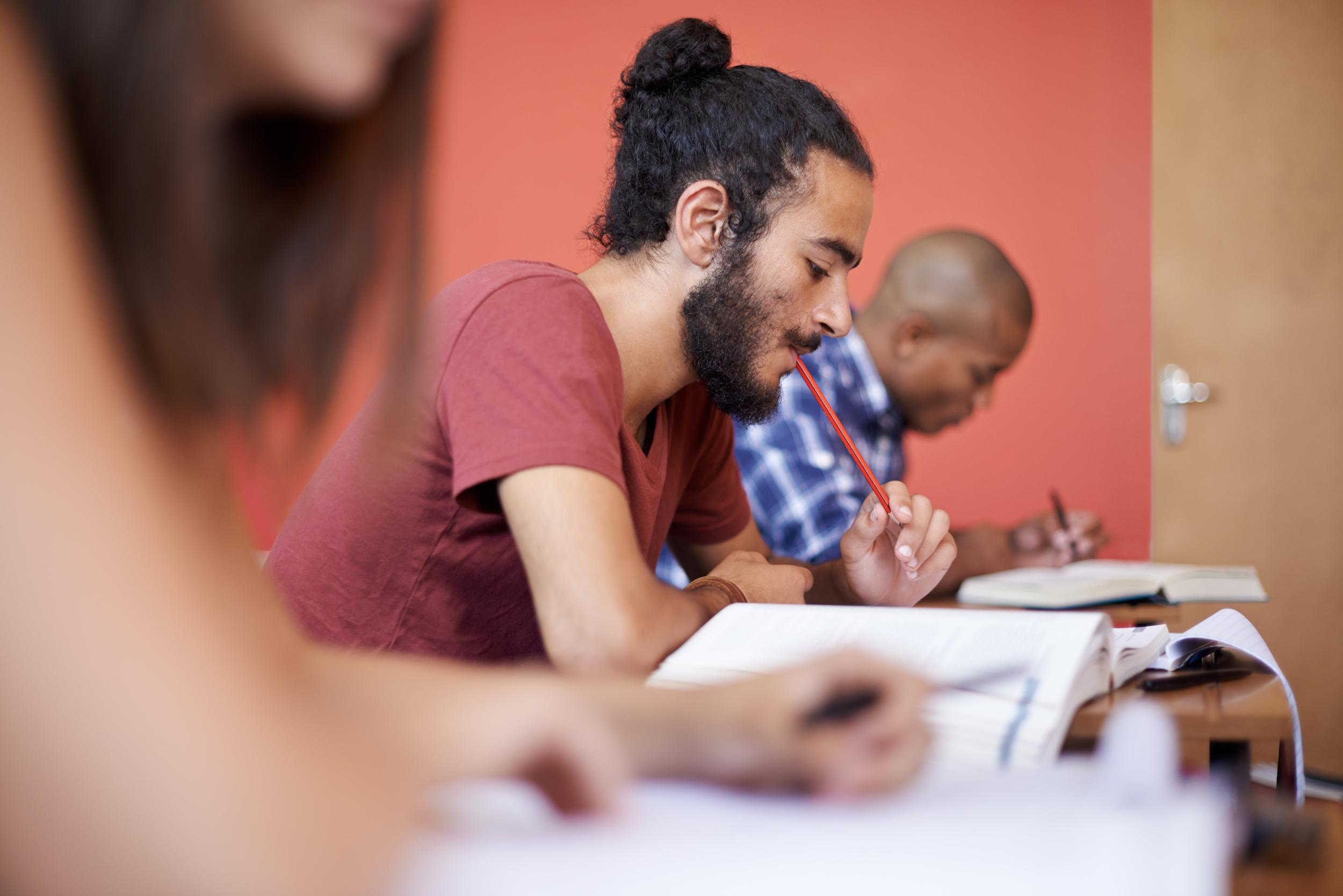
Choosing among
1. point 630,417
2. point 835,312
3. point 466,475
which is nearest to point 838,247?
point 835,312

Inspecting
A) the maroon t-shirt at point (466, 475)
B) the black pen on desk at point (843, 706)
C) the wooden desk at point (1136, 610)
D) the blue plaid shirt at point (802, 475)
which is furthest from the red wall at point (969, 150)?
the black pen on desk at point (843, 706)

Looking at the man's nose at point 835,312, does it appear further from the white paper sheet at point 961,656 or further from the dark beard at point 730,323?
the white paper sheet at point 961,656

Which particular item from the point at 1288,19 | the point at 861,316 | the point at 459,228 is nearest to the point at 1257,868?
the point at 861,316

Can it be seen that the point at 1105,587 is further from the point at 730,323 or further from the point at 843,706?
the point at 843,706

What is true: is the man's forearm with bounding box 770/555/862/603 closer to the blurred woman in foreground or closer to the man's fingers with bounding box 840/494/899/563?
the man's fingers with bounding box 840/494/899/563

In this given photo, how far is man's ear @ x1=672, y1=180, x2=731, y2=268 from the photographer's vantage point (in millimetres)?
1161

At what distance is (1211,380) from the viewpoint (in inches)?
106

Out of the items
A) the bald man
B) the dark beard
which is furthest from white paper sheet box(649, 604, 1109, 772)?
the bald man

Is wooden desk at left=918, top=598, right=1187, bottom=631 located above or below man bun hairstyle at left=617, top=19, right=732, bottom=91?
below

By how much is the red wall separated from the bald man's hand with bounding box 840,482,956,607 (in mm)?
1523

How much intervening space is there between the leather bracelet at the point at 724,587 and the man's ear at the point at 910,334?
120 centimetres

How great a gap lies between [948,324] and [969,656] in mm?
1493

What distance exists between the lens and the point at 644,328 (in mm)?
1153

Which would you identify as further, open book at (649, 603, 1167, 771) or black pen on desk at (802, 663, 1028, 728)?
open book at (649, 603, 1167, 771)
